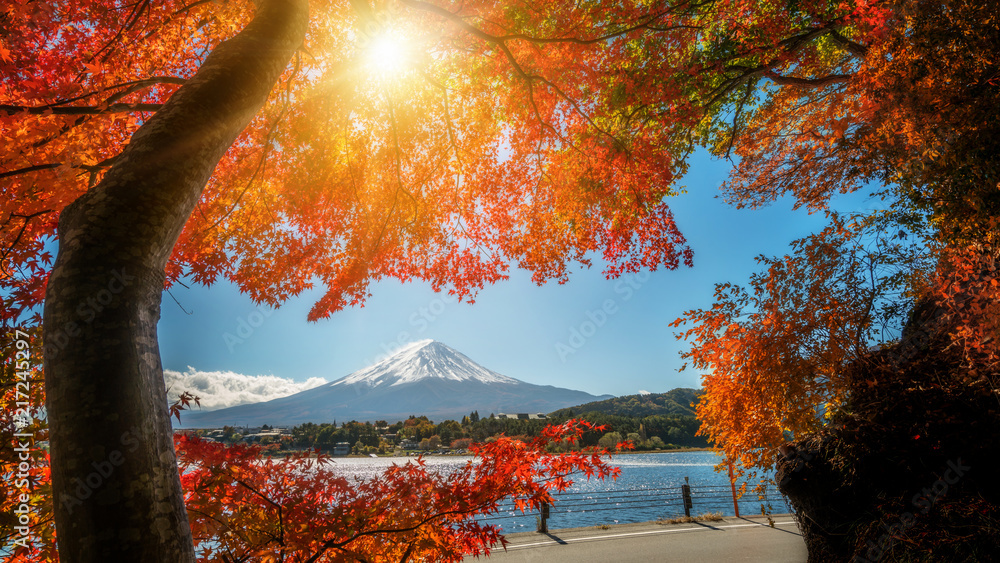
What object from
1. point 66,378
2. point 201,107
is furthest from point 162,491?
point 201,107

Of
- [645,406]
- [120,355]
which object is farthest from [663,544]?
[645,406]

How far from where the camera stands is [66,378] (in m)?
1.31

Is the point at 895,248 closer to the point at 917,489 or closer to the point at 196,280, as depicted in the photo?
the point at 917,489

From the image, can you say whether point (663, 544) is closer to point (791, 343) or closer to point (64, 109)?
point (791, 343)

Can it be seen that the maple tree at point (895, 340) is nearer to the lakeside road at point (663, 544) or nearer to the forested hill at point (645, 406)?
the lakeside road at point (663, 544)

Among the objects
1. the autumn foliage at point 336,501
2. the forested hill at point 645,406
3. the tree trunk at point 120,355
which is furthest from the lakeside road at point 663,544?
the forested hill at point 645,406

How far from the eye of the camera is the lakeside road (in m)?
6.40

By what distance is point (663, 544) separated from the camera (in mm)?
7113

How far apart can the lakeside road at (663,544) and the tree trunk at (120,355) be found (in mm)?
6191

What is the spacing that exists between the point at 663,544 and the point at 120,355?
26.9 feet

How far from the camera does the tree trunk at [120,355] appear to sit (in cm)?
126

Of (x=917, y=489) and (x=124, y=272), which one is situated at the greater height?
(x=124, y=272)

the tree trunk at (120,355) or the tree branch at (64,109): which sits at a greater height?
the tree branch at (64,109)

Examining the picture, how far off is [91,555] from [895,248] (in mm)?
7950
